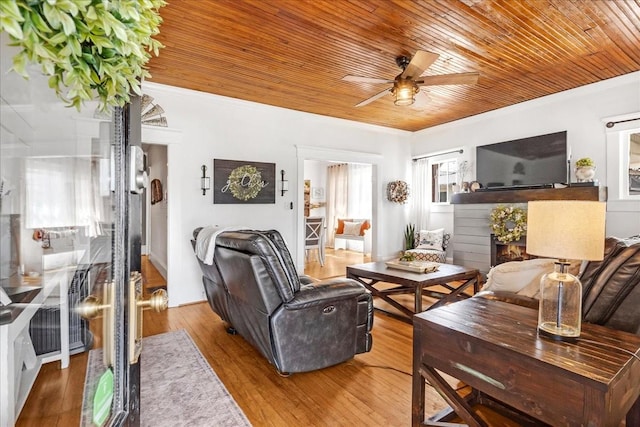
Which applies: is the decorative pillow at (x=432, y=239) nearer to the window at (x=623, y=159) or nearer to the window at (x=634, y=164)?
the window at (x=623, y=159)

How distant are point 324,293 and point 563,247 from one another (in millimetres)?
1374

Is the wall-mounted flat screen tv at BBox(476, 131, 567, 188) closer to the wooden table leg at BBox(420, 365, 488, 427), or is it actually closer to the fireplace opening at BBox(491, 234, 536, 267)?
the fireplace opening at BBox(491, 234, 536, 267)

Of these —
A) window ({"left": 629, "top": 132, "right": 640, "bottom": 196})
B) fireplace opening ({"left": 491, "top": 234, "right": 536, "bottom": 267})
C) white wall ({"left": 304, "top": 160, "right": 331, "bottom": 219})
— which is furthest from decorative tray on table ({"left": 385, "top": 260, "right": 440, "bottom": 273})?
white wall ({"left": 304, "top": 160, "right": 331, "bottom": 219})

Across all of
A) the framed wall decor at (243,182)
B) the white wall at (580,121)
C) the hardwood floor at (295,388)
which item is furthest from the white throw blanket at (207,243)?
the white wall at (580,121)

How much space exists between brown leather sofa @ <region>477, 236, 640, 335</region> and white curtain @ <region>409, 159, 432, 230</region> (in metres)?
4.81

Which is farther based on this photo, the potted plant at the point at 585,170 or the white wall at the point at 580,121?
the potted plant at the point at 585,170

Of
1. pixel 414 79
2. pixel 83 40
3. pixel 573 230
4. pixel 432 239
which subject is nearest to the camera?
pixel 83 40

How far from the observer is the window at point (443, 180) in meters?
6.06

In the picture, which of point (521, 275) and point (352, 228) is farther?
point (352, 228)

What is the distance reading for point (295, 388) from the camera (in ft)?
6.91

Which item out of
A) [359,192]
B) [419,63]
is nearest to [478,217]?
[419,63]

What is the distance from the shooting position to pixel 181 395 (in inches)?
79.3

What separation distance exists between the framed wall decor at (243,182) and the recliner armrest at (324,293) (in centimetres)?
251

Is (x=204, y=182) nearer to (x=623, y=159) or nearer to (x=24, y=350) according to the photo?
(x=24, y=350)
